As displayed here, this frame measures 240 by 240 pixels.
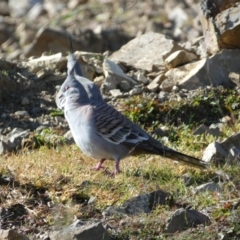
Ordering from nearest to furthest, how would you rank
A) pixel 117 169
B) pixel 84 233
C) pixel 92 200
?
pixel 84 233 < pixel 92 200 < pixel 117 169

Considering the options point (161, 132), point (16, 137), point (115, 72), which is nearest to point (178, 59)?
point (115, 72)

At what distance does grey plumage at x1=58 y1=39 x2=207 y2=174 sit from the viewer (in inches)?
332

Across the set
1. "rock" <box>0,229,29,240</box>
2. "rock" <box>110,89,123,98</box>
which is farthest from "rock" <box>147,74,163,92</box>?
"rock" <box>0,229,29,240</box>

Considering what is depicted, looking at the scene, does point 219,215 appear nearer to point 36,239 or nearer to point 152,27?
point 36,239

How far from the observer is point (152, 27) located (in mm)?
17562

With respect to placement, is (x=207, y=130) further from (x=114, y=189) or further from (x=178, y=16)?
(x=178, y=16)

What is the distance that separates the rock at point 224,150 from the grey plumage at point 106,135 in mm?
273

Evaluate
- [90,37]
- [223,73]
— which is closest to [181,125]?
[223,73]

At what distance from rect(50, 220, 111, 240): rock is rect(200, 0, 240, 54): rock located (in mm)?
4473

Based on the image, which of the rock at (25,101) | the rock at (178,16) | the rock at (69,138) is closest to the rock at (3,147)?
the rock at (69,138)

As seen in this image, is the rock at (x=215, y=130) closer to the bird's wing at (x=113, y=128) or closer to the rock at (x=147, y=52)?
the bird's wing at (x=113, y=128)

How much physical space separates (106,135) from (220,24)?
2.83 metres

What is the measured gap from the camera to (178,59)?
11109mm

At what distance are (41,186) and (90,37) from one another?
8876 millimetres
